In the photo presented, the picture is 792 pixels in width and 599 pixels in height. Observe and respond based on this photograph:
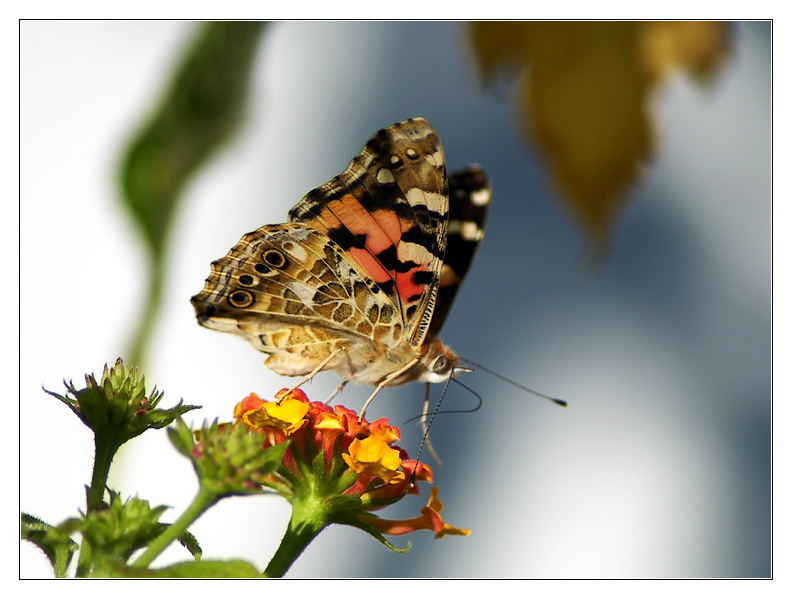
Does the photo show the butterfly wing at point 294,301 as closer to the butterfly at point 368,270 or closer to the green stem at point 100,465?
the butterfly at point 368,270

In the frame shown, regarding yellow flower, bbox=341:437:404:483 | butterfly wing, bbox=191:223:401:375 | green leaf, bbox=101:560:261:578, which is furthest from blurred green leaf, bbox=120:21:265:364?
green leaf, bbox=101:560:261:578

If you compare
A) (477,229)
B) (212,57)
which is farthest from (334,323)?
(212,57)

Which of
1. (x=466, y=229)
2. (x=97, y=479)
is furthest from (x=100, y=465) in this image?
(x=466, y=229)

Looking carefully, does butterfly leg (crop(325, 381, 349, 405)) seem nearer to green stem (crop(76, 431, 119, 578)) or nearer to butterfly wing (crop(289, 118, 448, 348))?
butterfly wing (crop(289, 118, 448, 348))

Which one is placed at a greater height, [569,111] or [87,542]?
[569,111]

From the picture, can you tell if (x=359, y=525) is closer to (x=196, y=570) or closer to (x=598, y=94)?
(x=196, y=570)

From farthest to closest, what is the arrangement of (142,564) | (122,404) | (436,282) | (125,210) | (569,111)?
(436,282)
(125,210)
(569,111)
(122,404)
(142,564)

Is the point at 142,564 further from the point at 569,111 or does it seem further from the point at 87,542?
the point at 569,111
